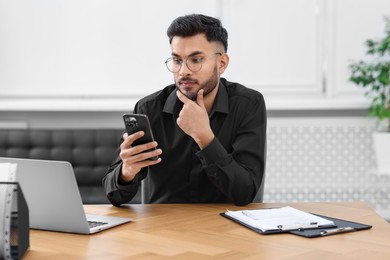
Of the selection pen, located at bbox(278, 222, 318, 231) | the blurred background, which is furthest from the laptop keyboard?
the blurred background

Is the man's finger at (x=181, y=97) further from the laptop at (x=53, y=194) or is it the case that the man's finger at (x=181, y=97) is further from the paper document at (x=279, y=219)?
the laptop at (x=53, y=194)

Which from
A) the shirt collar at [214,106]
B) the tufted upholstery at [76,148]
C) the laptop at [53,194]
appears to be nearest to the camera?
the laptop at [53,194]

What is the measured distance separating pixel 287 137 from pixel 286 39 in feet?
2.04

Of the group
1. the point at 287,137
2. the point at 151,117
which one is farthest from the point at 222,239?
the point at 287,137

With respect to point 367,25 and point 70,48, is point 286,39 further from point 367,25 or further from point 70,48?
point 70,48

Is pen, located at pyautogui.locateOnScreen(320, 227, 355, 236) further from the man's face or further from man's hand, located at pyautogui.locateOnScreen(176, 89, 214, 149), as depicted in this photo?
the man's face

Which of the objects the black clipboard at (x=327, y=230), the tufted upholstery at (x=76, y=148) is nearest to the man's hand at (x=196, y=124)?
the black clipboard at (x=327, y=230)

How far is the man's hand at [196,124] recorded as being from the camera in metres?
2.09

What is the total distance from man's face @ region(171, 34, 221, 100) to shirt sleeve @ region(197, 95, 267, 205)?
0.70ft

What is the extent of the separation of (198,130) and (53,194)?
63 centimetres

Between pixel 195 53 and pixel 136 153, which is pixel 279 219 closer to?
pixel 136 153

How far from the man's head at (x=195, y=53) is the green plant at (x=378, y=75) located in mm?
1628

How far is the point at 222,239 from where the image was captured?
1587 mm

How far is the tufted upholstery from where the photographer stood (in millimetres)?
3424
